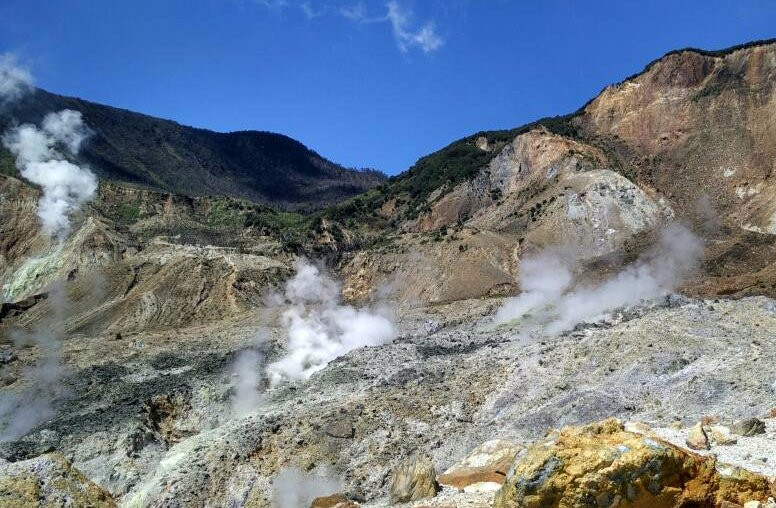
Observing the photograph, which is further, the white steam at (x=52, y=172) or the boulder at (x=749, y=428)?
the white steam at (x=52, y=172)

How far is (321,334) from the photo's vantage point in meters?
35.4

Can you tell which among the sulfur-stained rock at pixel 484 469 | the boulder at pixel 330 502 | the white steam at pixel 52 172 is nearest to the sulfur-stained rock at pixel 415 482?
the sulfur-stained rock at pixel 484 469

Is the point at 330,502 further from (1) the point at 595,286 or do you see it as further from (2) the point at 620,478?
(1) the point at 595,286

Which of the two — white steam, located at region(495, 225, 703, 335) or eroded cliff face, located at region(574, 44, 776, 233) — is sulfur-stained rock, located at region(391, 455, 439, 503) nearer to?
white steam, located at region(495, 225, 703, 335)

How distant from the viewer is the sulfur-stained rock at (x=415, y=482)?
12.1m

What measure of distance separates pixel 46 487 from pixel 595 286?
116ft

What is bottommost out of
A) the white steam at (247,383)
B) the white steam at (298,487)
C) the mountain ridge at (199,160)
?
the white steam at (298,487)

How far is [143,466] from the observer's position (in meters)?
20.1

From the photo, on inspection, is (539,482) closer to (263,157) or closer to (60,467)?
(60,467)

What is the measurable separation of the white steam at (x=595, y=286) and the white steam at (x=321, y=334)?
6640 millimetres

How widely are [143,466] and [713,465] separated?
1631cm

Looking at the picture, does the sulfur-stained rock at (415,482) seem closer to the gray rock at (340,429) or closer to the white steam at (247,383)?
the gray rock at (340,429)

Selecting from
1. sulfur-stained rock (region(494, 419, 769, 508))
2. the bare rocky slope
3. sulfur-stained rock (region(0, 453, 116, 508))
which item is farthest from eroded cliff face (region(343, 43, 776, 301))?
sulfur-stained rock (region(0, 453, 116, 508))

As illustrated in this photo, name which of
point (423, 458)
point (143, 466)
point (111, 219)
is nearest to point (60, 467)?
point (423, 458)
